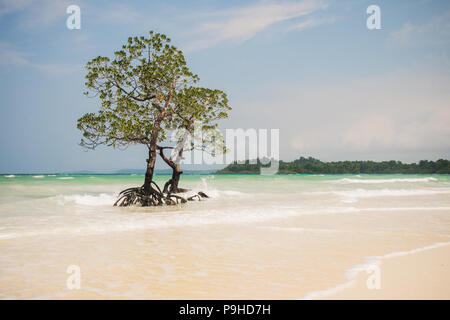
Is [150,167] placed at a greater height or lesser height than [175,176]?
greater

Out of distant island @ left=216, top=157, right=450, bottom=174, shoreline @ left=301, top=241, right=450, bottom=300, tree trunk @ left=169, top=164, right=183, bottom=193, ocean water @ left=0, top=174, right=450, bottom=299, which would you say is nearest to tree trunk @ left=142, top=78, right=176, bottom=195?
tree trunk @ left=169, top=164, right=183, bottom=193

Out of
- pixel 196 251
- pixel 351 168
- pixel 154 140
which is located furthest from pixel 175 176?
pixel 351 168

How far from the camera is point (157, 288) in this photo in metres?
4.16

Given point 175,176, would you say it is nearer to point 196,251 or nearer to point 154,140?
point 154,140

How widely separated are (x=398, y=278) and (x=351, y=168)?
310 ft

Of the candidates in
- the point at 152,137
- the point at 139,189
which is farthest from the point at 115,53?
the point at 139,189

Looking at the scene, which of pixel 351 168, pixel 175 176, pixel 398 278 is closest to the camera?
pixel 398 278

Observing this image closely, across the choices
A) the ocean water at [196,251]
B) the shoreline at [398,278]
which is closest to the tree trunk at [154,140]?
the ocean water at [196,251]

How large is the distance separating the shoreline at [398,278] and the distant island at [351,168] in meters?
69.9

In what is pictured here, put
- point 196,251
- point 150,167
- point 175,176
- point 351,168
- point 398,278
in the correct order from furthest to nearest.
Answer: point 351,168, point 175,176, point 150,167, point 196,251, point 398,278

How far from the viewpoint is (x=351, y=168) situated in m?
92.8

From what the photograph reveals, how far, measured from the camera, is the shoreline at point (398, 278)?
3869mm

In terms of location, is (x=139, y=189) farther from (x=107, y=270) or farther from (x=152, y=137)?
(x=107, y=270)
